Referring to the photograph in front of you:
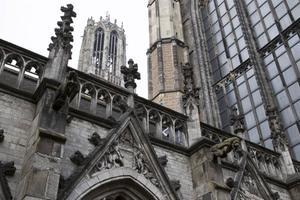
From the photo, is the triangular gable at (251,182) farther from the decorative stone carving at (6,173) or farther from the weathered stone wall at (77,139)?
the decorative stone carving at (6,173)

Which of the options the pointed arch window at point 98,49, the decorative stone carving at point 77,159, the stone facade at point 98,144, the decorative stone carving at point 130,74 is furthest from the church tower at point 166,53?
the pointed arch window at point 98,49

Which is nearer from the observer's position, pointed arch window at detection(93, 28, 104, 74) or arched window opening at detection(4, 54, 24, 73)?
arched window opening at detection(4, 54, 24, 73)

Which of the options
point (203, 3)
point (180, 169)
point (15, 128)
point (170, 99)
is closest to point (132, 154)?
point (180, 169)

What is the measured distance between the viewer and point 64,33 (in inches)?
271

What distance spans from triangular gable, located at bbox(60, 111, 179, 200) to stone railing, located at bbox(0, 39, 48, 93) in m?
1.55

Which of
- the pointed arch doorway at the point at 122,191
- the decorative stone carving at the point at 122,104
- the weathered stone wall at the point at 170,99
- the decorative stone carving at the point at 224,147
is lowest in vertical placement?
the pointed arch doorway at the point at 122,191

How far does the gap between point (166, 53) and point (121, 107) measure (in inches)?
331

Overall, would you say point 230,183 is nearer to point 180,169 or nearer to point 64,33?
point 180,169

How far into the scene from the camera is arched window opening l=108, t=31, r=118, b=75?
123 feet

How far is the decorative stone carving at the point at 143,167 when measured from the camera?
21.3 feet

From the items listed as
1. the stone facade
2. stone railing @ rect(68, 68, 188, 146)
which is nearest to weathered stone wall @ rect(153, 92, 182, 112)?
the stone facade

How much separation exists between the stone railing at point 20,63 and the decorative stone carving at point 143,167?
2052mm

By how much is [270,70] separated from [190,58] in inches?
151

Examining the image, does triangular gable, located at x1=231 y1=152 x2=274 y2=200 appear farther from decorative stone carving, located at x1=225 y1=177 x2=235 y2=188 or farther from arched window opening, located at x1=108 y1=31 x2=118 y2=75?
arched window opening, located at x1=108 y1=31 x2=118 y2=75
